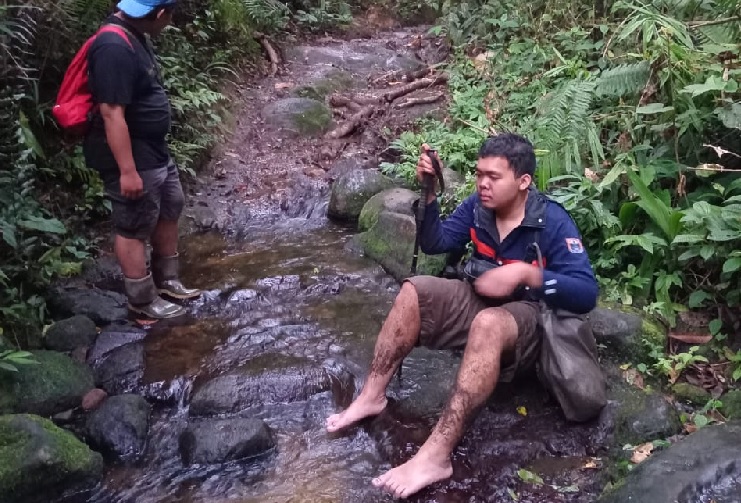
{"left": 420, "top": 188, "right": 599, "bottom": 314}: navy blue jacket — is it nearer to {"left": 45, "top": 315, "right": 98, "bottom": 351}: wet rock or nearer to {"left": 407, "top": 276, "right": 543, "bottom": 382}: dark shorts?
{"left": 407, "top": 276, "right": 543, "bottom": 382}: dark shorts

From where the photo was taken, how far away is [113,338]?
4.81 metres

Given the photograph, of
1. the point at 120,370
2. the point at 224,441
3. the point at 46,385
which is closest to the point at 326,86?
the point at 120,370

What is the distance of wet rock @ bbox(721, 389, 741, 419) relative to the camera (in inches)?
147

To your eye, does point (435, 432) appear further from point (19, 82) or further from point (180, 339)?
point (19, 82)

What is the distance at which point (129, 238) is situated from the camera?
4871 mm

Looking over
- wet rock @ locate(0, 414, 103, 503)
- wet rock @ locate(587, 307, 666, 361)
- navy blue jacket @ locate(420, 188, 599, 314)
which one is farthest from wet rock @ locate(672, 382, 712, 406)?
wet rock @ locate(0, 414, 103, 503)

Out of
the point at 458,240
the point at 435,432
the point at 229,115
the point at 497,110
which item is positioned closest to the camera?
the point at 435,432

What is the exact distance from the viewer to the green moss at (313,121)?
9102mm

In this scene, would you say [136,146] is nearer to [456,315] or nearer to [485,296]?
[456,315]

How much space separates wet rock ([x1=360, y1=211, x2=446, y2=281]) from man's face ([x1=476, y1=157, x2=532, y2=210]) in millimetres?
1819

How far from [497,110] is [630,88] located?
2188mm

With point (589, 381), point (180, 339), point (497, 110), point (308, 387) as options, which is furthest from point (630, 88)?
point (180, 339)

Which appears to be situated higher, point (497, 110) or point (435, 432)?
point (497, 110)

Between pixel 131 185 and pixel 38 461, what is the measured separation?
6.37 feet
